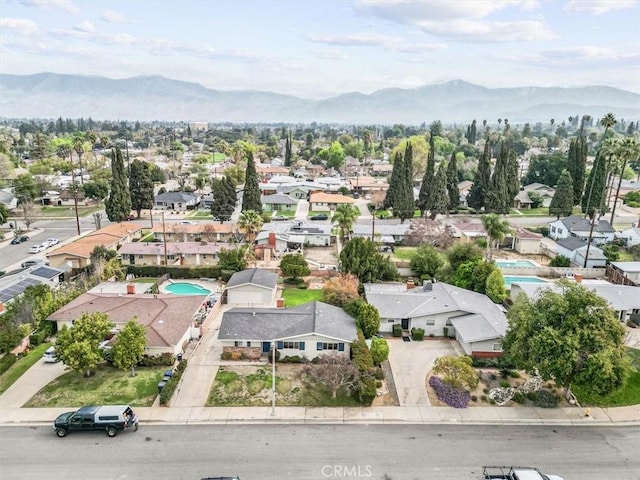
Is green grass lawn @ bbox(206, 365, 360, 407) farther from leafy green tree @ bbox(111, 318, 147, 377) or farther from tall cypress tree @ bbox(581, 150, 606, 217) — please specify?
tall cypress tree @ bbox(581, 150, 606, 217)

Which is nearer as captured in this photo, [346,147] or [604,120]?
[604,120]

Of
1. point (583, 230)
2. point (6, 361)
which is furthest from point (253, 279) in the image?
point (583, 230)

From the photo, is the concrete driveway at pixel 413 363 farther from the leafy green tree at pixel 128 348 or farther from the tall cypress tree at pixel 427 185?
the tall cypress tree at pixel 427 185

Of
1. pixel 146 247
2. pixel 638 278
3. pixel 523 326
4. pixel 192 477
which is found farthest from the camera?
pixel 146 247

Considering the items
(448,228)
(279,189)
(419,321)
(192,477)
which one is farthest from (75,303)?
(279,189)

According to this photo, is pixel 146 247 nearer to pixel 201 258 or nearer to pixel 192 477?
pixel 201 258

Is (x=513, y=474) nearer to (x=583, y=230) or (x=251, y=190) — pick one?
(x=583, y=230)

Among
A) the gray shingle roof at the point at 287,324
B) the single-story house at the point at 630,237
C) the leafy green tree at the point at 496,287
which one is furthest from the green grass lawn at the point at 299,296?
the single-story house at the point at 630,237

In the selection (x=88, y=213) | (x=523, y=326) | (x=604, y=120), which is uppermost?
(x=604, y=120)
